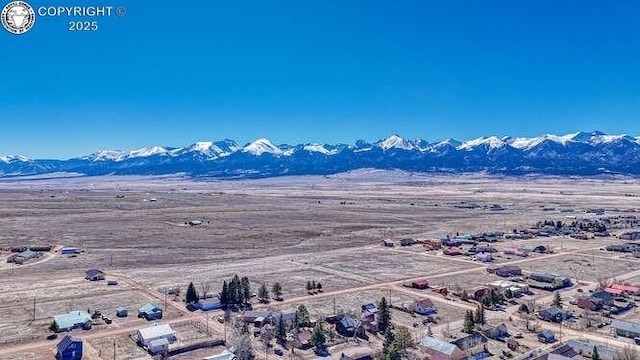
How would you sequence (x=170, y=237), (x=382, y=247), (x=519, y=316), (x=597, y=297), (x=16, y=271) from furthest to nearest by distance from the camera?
(x=170, y=237) → (x=382, y=247) → (x=16, y=271) → (x=597, y=297) → (x=519, y=316)

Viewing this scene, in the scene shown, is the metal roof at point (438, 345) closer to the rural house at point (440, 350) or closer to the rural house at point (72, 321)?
the rural house at point (440, 350)

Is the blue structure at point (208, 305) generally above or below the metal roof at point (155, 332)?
below

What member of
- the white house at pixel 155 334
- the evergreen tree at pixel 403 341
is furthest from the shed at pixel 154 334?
the evergreen tree at pixel 403 341

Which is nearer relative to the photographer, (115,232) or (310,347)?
(310,347)

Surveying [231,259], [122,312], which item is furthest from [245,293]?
[231,259]

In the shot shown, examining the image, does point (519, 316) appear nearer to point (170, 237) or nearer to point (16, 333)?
point (16, 333)

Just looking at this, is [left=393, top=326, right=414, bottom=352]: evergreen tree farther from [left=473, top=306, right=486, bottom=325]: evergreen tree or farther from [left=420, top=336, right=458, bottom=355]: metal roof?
[left=473, top=306, right=486, bottom=325]: evergreen tree

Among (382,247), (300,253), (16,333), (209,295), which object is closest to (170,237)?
(300,253)

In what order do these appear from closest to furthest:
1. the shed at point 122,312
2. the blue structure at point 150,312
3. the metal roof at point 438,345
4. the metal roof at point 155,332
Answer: the metal roof at point 438,345 → the metal roof at point 155,332 → the blue structure at point 150,312 → the shed at point 122,312
